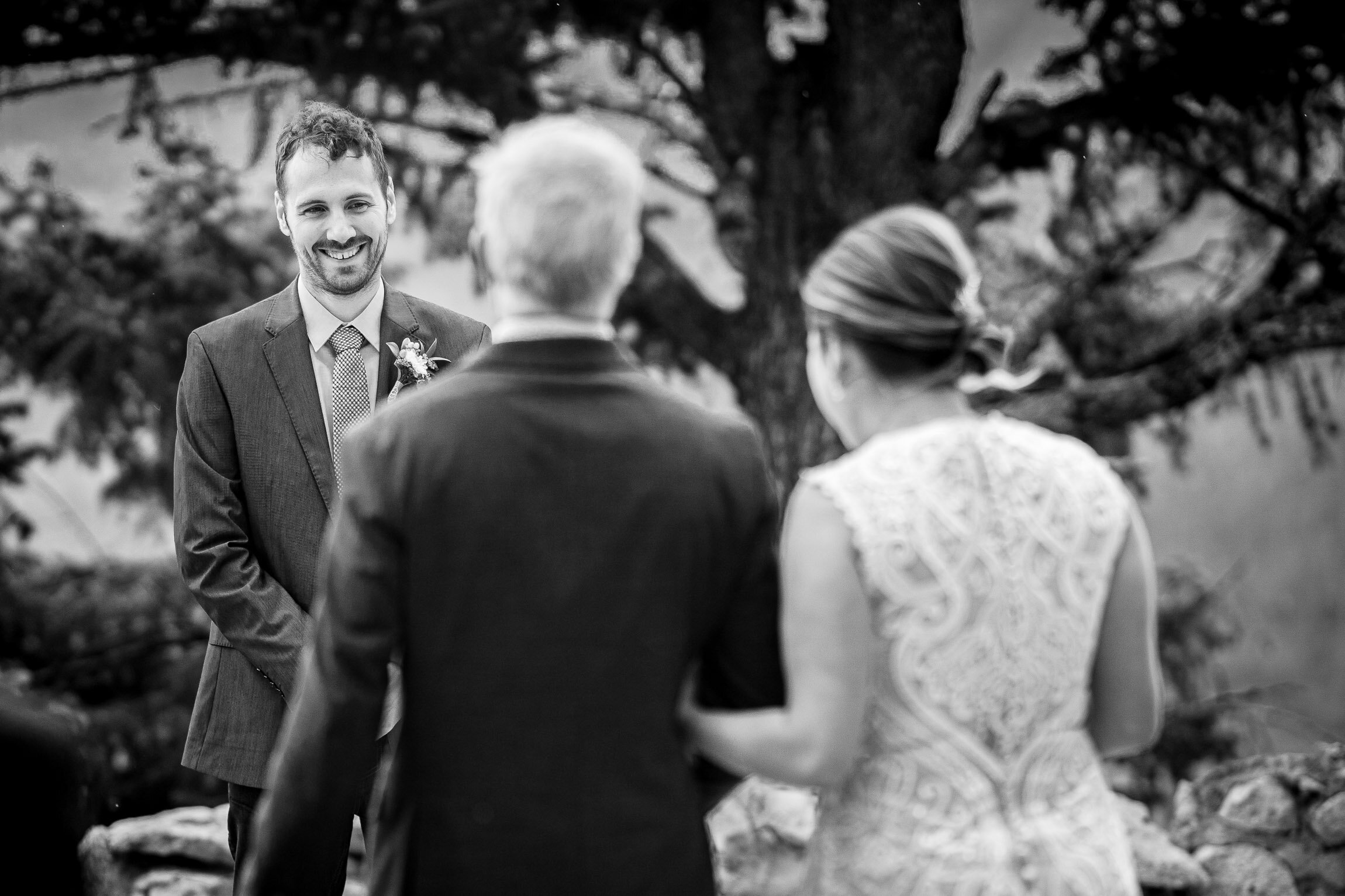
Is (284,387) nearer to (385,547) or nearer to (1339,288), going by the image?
(385,547)

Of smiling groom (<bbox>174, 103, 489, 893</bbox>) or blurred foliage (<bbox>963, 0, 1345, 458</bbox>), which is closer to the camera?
smiling groom (<bbox>174, 103, 489, 893</bbox>)

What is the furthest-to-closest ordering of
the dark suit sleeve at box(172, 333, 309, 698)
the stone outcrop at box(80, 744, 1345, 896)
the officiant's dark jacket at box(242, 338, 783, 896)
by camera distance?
the stone outcrop at box(80, 744, 1345, 896) → the dark suit sleeve at box(172, 333, 309, 698) → the officiant's dark jacket at box(242, 338, 783, 896)

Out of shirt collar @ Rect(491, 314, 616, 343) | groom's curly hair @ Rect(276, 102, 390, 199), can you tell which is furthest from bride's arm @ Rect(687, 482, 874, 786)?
groom's curly hair @ Rect(276, 102, 390, 199)

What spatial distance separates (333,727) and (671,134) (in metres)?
6.09

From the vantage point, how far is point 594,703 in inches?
67.1

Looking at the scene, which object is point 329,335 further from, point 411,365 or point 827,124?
point 827,124

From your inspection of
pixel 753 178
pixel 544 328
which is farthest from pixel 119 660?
pixel 544 328

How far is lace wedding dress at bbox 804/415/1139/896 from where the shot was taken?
5.78 feet

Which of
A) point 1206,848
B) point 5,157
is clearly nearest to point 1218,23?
point 1206,848

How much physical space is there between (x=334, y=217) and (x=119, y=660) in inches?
228

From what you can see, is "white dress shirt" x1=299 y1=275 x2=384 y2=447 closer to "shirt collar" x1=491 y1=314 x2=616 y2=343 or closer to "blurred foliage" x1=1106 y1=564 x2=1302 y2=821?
"shirt collar" x1=491 y1=314 x2=616 y2=343

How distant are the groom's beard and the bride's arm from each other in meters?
1.35

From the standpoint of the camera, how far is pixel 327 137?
2.77 metres

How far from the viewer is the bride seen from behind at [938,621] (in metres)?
1.75
